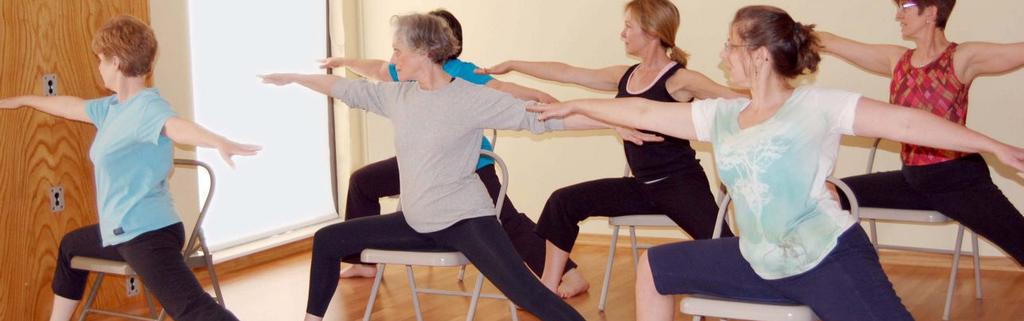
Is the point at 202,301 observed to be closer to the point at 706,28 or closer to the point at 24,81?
the point at 24,81

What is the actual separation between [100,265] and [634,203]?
1948 mm

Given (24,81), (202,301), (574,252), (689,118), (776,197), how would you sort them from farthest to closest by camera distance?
(574,252) < (24,81) < (202,301) < (689,118) < (776,197)

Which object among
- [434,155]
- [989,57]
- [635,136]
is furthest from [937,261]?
[434,155]

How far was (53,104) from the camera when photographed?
379 cm

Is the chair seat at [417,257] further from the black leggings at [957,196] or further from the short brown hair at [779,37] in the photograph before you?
the black leggings at [957,196]

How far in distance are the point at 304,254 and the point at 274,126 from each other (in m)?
0.72

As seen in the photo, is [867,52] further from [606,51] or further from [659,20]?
[606,51]

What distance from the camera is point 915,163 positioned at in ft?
13.2

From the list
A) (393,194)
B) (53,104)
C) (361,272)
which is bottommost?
(361,272)

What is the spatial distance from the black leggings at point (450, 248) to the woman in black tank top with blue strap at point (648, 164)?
2.63 ft

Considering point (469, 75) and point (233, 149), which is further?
point (469, 75)

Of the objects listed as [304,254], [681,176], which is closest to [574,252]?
[304,254]

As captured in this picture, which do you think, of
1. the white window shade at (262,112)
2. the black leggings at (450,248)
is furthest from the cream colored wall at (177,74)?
the black leggings at (450,248)

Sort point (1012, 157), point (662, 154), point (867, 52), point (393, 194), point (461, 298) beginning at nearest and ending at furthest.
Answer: point (1012, 157)
point (662, 154)
point (867, 52)
point (461, 298)
point (393, 194)
